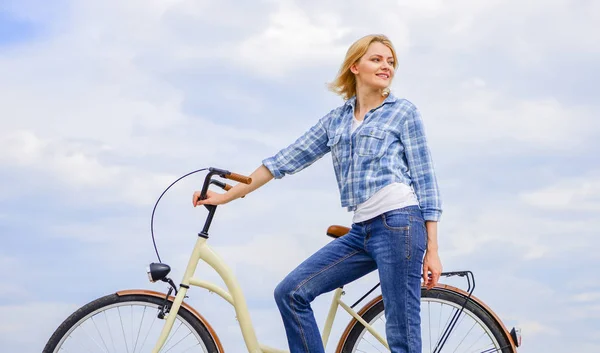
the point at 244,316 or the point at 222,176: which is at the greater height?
the point at 222,176

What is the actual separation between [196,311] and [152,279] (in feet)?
1.05

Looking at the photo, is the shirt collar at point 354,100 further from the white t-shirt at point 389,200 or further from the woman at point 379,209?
the white t-shirt at point 389,200

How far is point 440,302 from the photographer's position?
462 cm

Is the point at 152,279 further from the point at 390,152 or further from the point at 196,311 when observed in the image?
the point at 390,152

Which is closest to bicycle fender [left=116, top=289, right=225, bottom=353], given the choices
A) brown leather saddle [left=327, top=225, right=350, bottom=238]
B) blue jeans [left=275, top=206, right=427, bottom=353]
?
blue jeans [left=275, top=206, right=427, bottom=353]

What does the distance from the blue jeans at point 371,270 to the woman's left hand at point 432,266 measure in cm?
7

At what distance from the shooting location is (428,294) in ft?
15.1

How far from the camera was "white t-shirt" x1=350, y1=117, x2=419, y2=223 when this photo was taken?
402cm

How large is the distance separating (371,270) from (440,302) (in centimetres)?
60

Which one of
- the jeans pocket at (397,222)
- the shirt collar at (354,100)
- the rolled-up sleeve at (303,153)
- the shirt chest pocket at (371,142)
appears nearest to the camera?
the jeans pocket at (397,222)

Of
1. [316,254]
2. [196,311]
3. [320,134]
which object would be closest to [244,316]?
[196,311]

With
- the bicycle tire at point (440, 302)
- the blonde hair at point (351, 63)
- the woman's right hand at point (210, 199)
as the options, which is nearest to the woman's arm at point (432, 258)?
the bicycle tire at point (440, 302)

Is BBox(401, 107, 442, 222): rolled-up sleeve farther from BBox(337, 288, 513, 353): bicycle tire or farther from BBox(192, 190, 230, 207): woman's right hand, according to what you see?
BBox(192, 190, 230, 207): woman's right hand

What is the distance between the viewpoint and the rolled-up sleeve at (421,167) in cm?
405
